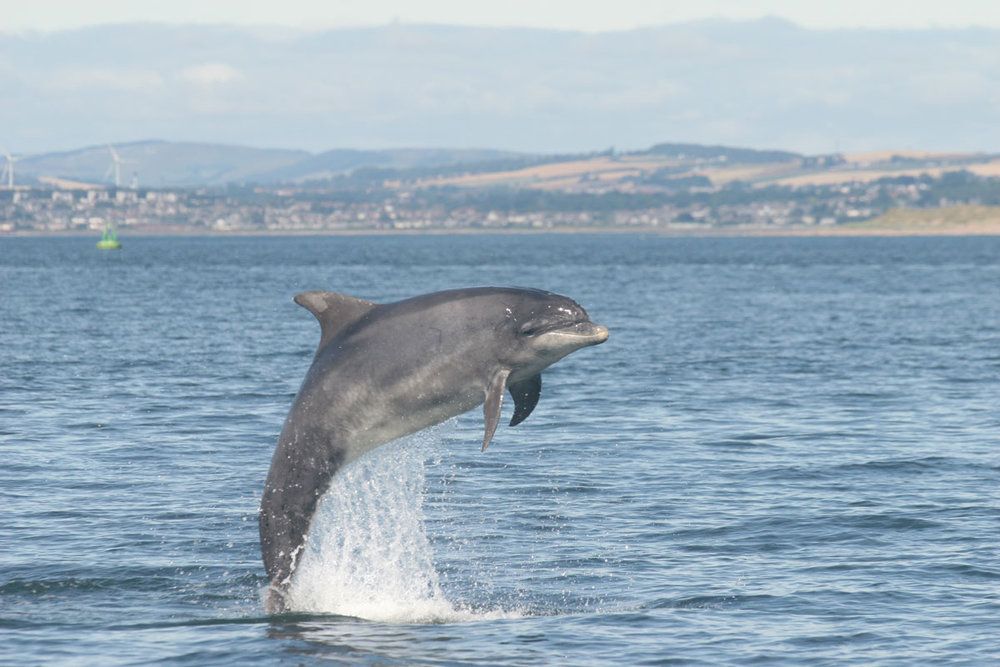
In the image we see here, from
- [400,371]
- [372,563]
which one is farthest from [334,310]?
[372,563]

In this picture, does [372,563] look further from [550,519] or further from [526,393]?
[526,393]

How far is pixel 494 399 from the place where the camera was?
16.0m

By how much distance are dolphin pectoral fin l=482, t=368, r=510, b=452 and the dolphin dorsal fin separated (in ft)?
5.83

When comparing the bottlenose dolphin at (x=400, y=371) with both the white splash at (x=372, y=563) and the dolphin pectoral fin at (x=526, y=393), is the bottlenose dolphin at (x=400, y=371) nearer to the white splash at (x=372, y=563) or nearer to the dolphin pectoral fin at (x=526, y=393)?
the dolphin pectoral fin at (x=526, y=393)

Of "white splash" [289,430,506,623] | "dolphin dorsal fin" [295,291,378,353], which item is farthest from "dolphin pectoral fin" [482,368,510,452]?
"white splash" [289,430,506,623]

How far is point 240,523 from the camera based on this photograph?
2481cm

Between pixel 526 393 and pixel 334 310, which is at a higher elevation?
pixel 334 310

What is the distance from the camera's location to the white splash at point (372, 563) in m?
19.0

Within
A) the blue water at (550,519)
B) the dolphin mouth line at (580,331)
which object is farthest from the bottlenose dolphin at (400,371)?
the blue water at (550,519)

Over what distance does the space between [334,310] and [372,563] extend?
18.6ft

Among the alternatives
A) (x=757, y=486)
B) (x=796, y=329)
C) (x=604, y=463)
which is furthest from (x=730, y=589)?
(x=796, y=329)

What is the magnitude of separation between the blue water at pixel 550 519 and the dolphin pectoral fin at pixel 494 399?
99.1 inches

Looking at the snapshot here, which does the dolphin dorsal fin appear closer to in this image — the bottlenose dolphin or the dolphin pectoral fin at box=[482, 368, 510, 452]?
the bottlenose dolphin

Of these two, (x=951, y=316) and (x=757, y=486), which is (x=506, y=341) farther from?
(x=951, y=316)
